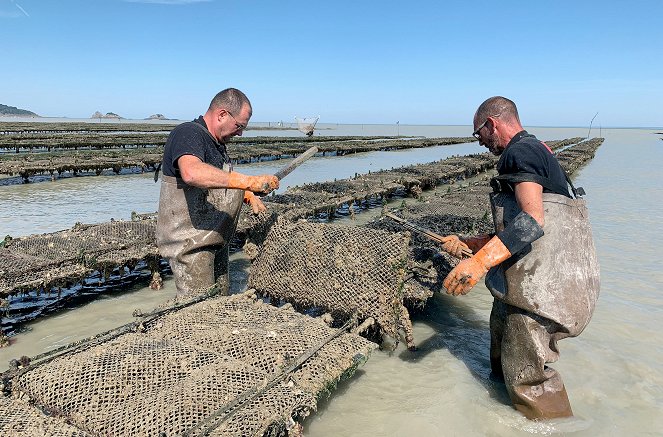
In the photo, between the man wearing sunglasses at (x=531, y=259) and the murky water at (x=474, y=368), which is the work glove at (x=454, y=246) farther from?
the murky water at (x=474, y=368)

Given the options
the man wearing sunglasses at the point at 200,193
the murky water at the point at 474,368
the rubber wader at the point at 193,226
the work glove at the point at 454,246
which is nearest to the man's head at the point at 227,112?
the man wearing sunglasses at the point at 200,193

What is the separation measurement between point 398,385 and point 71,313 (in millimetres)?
4791

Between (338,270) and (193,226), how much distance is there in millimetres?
1628

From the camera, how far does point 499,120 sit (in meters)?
3.44

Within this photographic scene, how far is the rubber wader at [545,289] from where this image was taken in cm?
327

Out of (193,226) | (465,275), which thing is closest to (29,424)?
(193,226)

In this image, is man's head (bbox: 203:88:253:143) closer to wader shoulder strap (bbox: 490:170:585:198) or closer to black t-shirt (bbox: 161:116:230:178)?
black t-shirt (bbox: 161:116:230:178)

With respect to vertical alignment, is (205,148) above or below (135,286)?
above

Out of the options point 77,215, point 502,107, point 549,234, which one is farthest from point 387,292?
point 77,215

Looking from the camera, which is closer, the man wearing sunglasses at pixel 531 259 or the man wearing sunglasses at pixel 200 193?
the man wearing sunglasses at pixel 531 259

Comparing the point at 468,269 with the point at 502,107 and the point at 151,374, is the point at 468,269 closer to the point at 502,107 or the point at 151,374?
the point at 502,107

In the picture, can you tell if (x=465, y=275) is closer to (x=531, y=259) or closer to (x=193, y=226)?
(x=531, y=259)

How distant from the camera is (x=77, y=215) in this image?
40.5ft

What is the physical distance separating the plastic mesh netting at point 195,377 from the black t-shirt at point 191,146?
1.37 m
